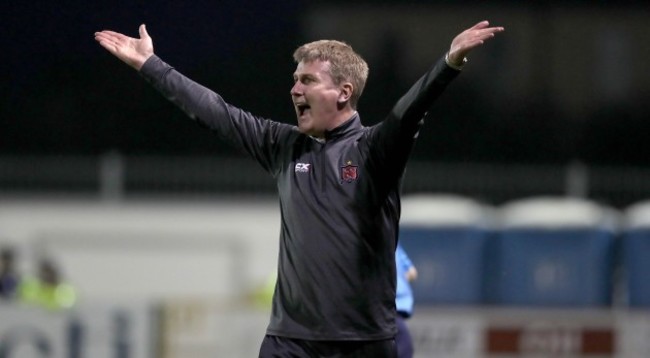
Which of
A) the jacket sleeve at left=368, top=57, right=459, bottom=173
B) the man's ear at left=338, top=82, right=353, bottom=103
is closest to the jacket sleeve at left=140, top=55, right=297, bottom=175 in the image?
the man's ear at left=338, top=82, right=353, bottom=103

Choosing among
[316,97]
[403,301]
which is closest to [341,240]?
[316,97]

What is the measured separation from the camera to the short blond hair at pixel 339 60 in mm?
5414

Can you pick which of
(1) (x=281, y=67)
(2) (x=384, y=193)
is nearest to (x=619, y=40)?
(1) (x=281, y=67)

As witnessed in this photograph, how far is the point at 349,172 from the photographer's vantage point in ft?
17.5

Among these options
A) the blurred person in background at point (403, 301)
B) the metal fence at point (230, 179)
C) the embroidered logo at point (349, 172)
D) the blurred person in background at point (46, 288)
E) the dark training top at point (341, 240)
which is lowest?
the blurred person in background at point (46, 288)

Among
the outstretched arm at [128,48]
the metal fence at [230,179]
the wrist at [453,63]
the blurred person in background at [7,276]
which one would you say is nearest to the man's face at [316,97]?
the wrist at [453,63]

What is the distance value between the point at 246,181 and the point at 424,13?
341cm

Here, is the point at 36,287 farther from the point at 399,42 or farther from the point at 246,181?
the point at 399,42

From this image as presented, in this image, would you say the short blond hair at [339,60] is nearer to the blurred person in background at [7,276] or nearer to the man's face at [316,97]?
the man's face at [316,97]

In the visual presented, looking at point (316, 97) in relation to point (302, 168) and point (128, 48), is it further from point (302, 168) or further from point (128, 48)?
point (128, 48)

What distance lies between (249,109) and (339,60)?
11816mm

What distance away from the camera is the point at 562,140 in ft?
57.7

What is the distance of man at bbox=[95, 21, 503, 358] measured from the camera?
17.4 feet

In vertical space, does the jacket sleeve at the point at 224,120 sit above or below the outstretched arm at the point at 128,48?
below
